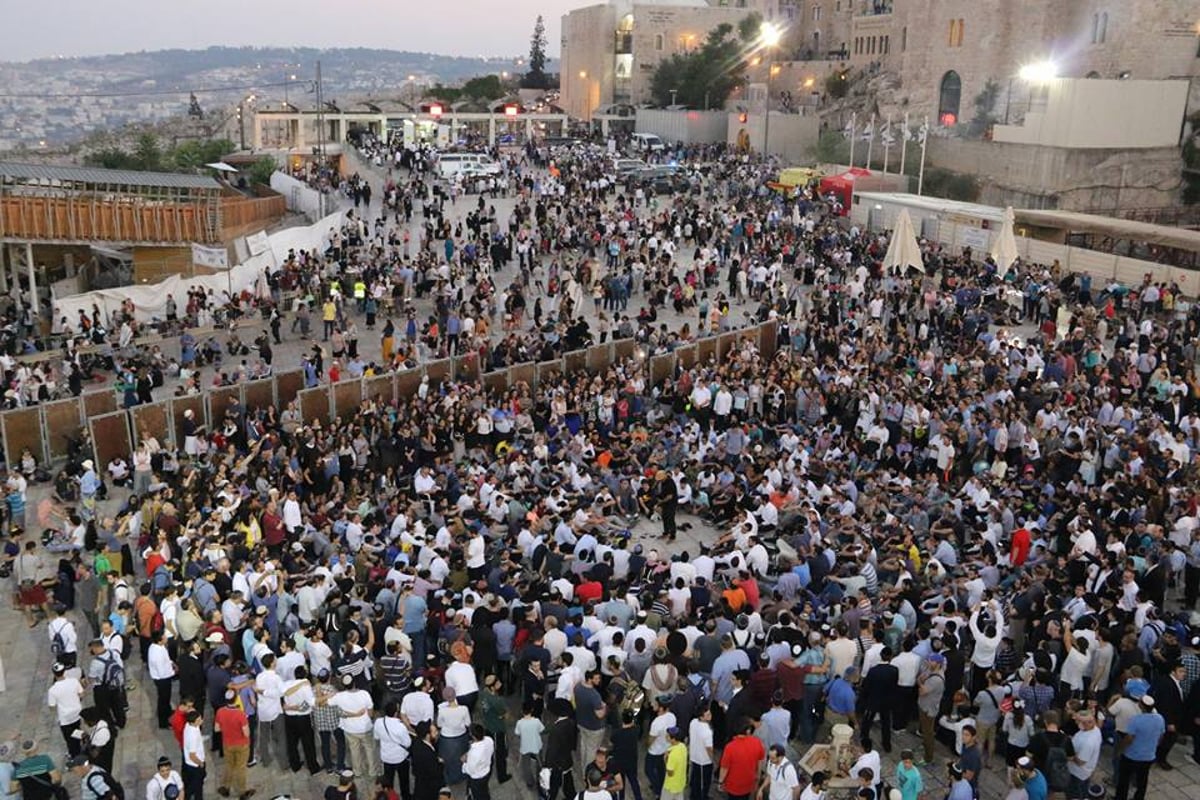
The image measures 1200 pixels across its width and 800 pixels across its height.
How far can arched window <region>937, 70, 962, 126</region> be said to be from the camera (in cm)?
5681

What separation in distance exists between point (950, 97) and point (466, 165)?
28617 millimetres

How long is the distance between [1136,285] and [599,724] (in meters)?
22.7

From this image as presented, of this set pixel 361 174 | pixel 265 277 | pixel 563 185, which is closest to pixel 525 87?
pixel 361 174

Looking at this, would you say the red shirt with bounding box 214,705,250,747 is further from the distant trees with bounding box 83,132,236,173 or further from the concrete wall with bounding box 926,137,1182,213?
the distant trees with bounding box 83,132,236,173

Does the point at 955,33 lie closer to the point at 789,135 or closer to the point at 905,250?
the point at 789,135

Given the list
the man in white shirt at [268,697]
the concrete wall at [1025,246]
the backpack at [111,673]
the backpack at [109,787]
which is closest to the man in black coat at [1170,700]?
the man in white shirt at [268,697]

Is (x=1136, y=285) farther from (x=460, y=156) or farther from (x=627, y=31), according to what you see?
(x=627, y=31)

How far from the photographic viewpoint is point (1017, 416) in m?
16.6

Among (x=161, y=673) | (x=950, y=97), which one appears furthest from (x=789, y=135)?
(x=161, y=673)

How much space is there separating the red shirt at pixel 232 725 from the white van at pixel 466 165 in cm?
3621

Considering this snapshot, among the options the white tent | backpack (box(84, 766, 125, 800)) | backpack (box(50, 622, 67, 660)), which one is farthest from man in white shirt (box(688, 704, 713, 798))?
the white tent

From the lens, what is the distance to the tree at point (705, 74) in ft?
243

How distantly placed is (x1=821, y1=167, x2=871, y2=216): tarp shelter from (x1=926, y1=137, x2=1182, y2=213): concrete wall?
10.1 metres

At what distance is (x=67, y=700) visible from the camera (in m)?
9.33
